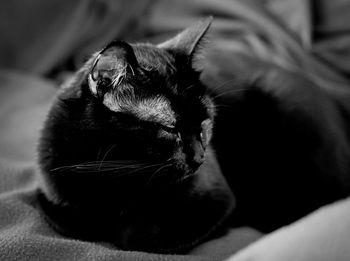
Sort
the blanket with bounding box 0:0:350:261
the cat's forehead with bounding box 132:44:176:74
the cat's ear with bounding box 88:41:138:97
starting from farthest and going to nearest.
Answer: the blanket with bounding box 0:0:350:261 → the cat's forehead with bounding box 132:44:176:74 → the cat's ear with bounding box 88:41:138:97

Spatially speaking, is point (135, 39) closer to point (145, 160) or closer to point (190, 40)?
point (190, 40)

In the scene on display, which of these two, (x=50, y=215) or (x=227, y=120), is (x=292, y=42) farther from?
(x=50, y=215)

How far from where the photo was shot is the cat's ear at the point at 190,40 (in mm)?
864

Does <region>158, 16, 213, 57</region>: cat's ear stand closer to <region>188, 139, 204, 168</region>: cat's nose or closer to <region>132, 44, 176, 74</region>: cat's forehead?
<region>132, 44, 176, 74</region>: cat's forehead

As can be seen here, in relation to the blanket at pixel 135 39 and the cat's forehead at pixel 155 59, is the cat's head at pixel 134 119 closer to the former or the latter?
the cat's forehead at pixel 155 59

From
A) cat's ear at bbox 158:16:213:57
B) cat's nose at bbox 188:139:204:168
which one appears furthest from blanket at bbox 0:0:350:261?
cat's nose at bbox 188:139:204:168

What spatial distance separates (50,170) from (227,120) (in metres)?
0.46


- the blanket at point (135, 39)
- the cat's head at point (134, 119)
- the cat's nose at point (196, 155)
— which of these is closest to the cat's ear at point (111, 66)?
the cat's head at point (134, 119)

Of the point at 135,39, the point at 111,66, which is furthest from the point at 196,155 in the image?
the point at 135,39

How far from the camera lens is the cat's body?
749mm

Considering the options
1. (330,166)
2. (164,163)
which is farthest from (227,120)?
(164,163)

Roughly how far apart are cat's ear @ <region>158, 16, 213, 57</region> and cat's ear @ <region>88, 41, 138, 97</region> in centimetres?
17

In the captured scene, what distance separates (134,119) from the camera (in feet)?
2.46

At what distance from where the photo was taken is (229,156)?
1.12m
